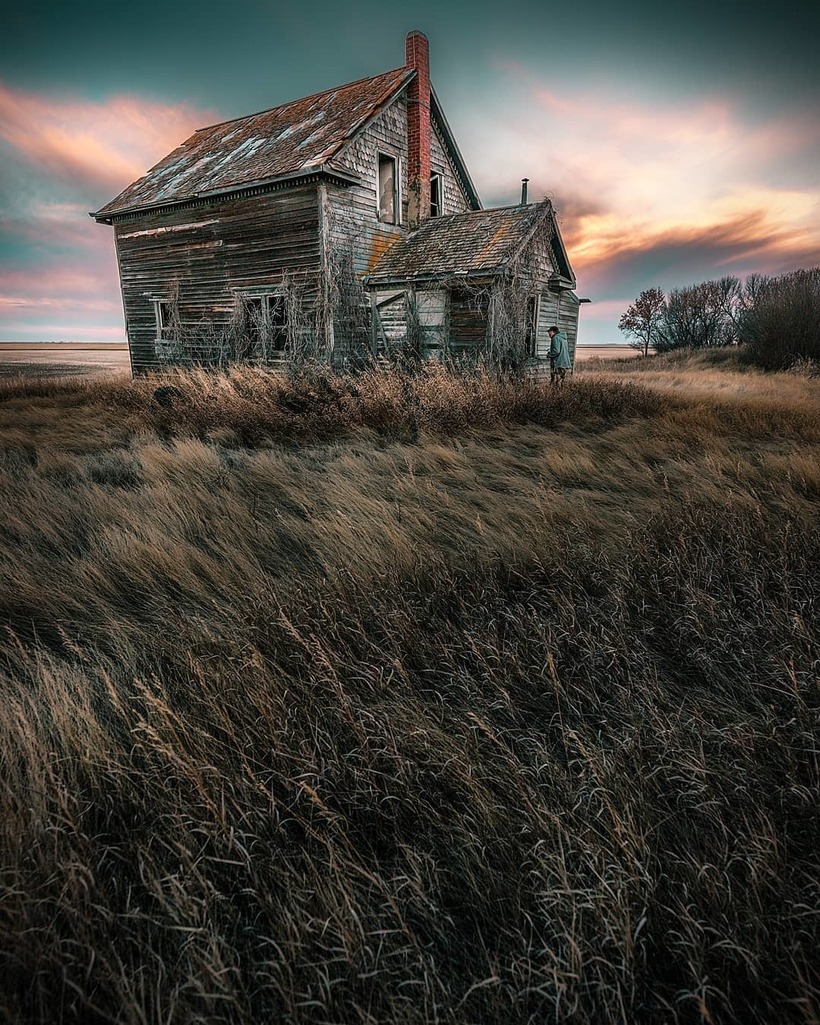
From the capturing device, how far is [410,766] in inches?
62.2

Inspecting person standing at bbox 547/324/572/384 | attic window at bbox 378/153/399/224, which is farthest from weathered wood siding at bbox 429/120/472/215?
person standing at bbox 547/324/572/384

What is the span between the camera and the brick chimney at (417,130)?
1398 cm

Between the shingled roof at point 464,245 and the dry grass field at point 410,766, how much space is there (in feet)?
31.5

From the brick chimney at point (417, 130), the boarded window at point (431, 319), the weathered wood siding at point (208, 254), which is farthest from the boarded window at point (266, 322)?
the brick chimney at point (417, 130)

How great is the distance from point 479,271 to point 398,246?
11.3ft

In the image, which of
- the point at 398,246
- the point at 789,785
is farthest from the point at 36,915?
the point at 398,246

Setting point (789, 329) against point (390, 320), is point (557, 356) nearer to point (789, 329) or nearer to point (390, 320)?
point (390, 320)

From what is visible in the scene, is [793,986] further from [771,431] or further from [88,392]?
[88,392]

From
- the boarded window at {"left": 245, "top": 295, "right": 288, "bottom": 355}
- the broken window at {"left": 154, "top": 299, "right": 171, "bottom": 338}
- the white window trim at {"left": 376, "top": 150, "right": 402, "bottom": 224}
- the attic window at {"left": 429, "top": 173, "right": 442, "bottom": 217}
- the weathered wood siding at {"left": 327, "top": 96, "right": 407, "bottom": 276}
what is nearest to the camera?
the weathered wood siding at {"left": 327, "top": 96, "right": 407, "bottom": 276}

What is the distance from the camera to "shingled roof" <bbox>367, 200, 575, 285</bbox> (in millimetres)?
11797

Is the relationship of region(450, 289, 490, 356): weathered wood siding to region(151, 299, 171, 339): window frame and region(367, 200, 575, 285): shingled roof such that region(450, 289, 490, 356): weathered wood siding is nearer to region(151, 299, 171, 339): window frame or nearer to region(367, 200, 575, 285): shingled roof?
region(367, 200, 575, 285): shingled roof

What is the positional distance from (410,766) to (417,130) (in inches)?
668

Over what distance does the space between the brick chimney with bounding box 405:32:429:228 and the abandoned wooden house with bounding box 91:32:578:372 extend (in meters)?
0.03

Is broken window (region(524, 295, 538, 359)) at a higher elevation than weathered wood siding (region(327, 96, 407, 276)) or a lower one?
lower
